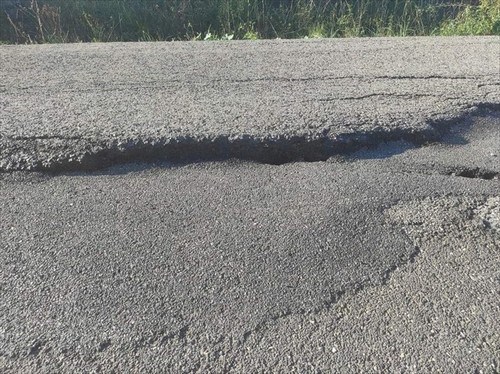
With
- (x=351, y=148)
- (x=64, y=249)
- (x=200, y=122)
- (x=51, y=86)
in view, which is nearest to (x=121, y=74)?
(x=51, y=86)

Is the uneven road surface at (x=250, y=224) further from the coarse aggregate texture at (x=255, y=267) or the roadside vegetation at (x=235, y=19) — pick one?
the roadside vegetation at (x=235, y=19)

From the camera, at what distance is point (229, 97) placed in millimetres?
4277

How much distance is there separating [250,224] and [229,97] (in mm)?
1745

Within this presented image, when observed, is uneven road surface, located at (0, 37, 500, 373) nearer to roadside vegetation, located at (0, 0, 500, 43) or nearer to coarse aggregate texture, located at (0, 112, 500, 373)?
A: coarse aggregate texture, located at (0, 112, 500, 373)

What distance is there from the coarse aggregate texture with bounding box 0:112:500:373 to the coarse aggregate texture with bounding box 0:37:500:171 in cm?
17

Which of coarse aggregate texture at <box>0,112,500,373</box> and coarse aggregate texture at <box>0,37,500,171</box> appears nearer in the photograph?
coarse aggregate texture at <box>0,112,500,373</box>

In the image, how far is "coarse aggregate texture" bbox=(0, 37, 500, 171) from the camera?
3.45m

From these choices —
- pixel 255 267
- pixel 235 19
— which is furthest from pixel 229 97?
pixel 235 19

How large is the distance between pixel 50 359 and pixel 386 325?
123cm

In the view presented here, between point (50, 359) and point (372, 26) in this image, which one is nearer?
point (50, 359)

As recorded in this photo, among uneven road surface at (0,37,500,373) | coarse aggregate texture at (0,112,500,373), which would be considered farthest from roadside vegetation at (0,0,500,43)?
coarse aggregate texture at (0,112,500,373)

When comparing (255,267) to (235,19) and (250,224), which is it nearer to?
(250,224)

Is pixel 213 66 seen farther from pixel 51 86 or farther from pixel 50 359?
pixel 50 359

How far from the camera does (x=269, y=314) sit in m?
2.20
